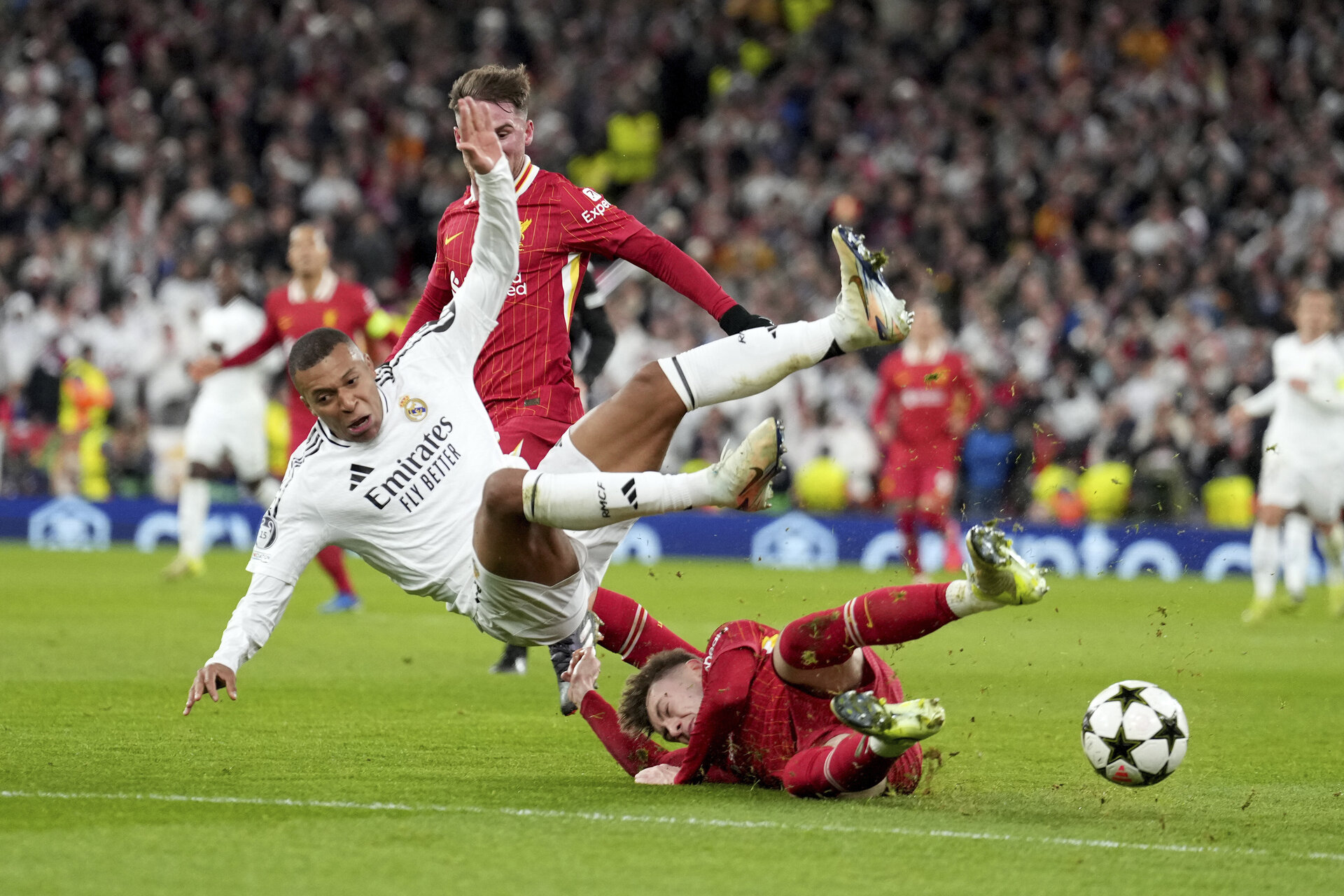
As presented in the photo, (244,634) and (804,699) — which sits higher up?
(244,634)

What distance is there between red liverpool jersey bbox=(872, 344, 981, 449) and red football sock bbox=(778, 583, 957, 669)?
950 cm

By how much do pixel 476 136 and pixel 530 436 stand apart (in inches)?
57.6

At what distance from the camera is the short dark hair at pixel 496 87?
666 cm

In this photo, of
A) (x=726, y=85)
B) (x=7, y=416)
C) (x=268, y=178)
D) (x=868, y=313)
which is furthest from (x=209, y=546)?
(x=868, y=313)

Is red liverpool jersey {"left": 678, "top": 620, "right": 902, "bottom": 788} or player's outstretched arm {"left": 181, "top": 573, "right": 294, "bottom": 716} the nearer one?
player's outstretched arm {"left": 181, "top": 573, "right": 294, "bottom": 716}

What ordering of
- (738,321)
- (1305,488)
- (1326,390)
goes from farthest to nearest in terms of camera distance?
(1305,488), (1326,390), (738,321)

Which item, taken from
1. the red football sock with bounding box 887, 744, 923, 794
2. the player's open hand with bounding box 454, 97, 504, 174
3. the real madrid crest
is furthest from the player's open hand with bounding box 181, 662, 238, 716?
the red football sock with bounding box 887, 744, 923, 794

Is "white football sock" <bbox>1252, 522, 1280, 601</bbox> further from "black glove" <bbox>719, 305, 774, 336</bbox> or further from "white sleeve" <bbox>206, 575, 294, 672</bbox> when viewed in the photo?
"white sleeve" <bbox>206, 575, 294, 672</bbox>

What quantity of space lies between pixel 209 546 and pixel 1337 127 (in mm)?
13758

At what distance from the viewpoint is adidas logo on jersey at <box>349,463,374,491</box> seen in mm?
6277

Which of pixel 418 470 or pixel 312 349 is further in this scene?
pixel 418 470

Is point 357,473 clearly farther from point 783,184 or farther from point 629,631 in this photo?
point 783,184

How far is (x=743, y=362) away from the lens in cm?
590

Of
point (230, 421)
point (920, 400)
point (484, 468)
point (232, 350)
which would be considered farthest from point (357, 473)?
point (920, 400)
